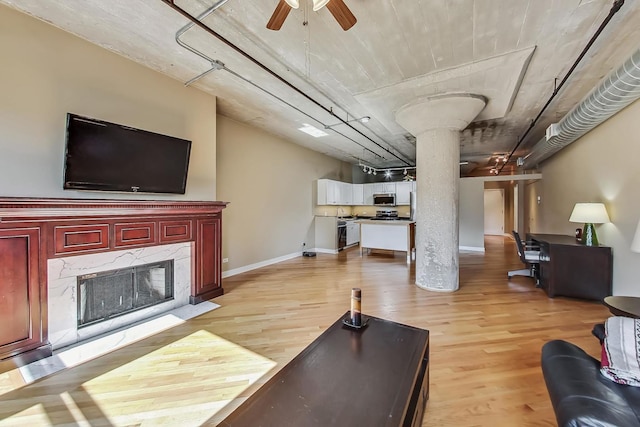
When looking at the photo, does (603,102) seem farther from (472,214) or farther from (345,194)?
(345,194)

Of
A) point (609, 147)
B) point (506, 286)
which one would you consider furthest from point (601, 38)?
point (506, 286)

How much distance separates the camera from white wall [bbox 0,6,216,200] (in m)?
2.27

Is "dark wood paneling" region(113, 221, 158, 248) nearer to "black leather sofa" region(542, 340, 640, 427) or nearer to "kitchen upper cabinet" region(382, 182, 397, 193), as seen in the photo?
"black leather sofa" region(542, 340, 640, 427)

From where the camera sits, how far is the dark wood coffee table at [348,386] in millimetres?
1074

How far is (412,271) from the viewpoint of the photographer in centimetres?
527

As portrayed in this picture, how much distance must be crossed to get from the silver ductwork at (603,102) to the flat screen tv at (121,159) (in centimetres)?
489

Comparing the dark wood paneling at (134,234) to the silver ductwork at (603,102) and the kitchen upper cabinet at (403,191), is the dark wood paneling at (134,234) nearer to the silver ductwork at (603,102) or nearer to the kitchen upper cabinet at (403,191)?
the silver ductwork at (603,102)

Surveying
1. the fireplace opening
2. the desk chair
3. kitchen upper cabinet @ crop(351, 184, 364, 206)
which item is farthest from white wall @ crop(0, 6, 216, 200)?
kitchen upper cabinet @ crop(351, 184, 364, 206)

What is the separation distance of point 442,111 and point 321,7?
2.86 metres

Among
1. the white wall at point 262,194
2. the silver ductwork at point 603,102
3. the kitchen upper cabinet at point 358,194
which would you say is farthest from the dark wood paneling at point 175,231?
the kitchen upper cabinet at point 358,194

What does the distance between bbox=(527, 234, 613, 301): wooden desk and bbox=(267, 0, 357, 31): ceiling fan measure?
14.1ft

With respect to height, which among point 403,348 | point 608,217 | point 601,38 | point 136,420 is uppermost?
point 601,38

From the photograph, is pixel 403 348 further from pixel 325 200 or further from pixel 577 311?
pixel 325 200

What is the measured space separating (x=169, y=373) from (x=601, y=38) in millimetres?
5039
